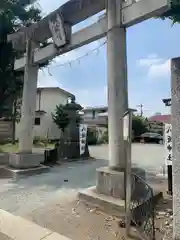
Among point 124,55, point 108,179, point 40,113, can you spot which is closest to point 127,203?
point 108,179

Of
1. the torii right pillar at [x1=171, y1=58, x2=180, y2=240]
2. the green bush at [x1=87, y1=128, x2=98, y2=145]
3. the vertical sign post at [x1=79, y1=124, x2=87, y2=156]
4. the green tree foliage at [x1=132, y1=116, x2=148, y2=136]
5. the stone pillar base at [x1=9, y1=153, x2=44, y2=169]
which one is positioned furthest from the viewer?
the green tree foliage at [x1=132, y1=116, x2=148, y2=136]

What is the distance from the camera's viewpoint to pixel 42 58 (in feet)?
24.7

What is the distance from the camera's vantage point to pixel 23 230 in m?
3.54

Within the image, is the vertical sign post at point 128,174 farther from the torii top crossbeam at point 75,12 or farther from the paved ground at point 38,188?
the torii top crossbeam at point 75,12

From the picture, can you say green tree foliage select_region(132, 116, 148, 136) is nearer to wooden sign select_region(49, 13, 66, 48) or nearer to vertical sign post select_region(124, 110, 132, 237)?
wooden sign select_region(49, 13, 66, 48)

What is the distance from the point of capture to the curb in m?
3.31

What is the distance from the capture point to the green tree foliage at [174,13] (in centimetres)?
441

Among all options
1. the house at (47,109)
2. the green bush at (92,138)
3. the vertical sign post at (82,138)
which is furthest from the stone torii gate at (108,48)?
the house at (47,109)

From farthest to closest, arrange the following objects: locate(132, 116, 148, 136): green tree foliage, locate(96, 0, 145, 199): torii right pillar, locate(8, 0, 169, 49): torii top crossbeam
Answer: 1. locate(132, 116, 148, 136): green tree foliage
2. locate(96, 0, 145, 199): torii right pillar
3. locate(8, 0, 169, 49): torii top crossbeam

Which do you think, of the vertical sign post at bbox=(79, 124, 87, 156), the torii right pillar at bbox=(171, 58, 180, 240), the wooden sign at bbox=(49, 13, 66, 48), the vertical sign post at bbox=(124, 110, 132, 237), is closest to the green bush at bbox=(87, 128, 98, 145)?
the vertical sign post at bbox=(79, 124, 87, 156)

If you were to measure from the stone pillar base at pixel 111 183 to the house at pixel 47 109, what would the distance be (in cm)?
2159

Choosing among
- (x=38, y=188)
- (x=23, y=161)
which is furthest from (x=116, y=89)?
(x=23, y=161)

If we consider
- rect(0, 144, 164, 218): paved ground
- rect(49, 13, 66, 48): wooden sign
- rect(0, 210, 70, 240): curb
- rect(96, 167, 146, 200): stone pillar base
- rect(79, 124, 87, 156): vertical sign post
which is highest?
rect(49, 13, 66, 48): wooden sign

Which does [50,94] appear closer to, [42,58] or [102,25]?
[42,58]
